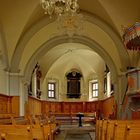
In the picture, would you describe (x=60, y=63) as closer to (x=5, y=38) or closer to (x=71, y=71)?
(x=71, y=71)

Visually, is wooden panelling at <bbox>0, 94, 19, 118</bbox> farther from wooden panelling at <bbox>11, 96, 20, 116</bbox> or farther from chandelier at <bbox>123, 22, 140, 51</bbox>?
chandelier at <bbox>123, 22, 140, 51</bbox>

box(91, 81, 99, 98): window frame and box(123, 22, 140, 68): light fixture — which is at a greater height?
box(123, 22, 140, 68): light fixture

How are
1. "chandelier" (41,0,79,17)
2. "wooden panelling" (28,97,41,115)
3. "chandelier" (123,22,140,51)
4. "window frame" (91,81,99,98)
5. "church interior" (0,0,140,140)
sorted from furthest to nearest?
"window frame" (91,81,99,98) < "wooden panelling" (28,97,41,115) < "church interior" (0,0,140,140) < "chandelier" (41,0,79,17) < "chandelier" (123,22,140,51)

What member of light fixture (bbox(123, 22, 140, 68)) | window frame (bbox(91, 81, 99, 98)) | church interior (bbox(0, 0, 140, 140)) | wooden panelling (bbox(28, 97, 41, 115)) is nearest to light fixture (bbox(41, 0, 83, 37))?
church interior (bbox(0, 0, 140, 140))

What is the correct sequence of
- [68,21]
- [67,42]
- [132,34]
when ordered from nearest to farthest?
1. [132,34]
2. [68,21]
3. [67,42]

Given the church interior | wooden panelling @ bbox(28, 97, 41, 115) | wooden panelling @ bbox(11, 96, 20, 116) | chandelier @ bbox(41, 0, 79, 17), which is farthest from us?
wooden panelling @ bbox(28, 97, 41, 115)

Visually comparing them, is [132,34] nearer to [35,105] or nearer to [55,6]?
[55,6]

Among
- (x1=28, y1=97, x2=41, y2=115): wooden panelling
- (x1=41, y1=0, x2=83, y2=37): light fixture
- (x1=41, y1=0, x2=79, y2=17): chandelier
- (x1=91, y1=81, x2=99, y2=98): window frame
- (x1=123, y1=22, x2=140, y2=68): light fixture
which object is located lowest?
(x1=28, y1=97, x2=41, y2=115): wooden panelling

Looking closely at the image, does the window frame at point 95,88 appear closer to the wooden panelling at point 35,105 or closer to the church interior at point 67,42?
the church interior at point 67,42

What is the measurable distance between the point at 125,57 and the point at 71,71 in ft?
42.4

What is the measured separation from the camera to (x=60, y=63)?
1121 inches

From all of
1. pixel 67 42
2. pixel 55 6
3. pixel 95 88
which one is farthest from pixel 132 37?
pixel 95 88

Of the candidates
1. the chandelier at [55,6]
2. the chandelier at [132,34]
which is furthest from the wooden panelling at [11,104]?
the chandelier at [132,34]

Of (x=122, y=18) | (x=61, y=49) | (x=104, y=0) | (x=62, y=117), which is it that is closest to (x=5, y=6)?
(x=104, y=0)
